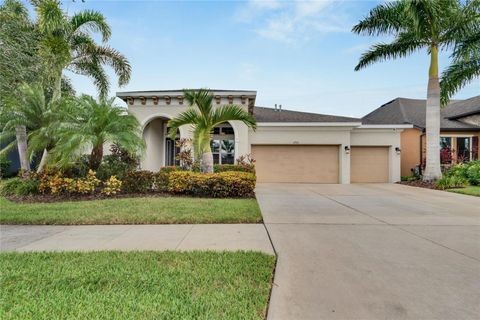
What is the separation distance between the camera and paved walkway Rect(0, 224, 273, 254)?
415cm

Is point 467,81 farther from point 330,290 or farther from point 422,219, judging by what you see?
point 330,290

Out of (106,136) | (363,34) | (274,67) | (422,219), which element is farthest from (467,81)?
(106,136)

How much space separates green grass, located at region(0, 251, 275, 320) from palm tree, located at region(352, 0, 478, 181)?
1301cm

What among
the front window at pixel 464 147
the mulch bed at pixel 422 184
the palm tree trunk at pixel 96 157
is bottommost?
the mulch bed at pixel 422 184

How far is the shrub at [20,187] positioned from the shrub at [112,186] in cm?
255

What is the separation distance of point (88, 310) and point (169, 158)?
14694 mm

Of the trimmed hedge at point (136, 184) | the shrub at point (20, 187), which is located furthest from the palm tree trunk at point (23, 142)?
the trimmed hedge at point (136, 184)

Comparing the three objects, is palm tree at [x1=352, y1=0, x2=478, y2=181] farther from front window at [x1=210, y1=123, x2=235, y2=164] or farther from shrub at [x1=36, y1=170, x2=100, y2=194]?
shrub at [x1=36, y1=170, x2=100, y2=194]

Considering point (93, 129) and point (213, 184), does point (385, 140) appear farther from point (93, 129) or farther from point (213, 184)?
point (93, 129)

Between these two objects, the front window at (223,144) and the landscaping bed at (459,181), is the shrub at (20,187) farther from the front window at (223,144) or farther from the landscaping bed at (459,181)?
the landscaping bed at (459,181)

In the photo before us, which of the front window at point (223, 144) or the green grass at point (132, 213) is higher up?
the front window at point (223, 144)

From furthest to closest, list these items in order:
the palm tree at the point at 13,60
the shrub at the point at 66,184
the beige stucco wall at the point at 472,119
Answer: the beige stucco wall at the point at 472,119 < the shrub at the point at 66,184 < the palm tree at the point at 13,60

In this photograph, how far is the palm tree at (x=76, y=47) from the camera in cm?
944

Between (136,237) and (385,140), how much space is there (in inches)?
603
